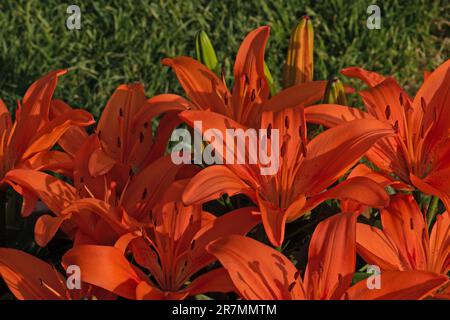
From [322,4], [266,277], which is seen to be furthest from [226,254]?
[322,4]

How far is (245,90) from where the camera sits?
3.44 ft

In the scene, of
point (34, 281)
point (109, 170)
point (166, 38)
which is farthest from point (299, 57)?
point (166, 38)

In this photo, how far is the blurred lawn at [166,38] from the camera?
7.91ft

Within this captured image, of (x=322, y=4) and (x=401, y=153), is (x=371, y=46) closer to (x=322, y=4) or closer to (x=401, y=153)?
(x=322, y=4)

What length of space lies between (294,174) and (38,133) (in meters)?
0.30

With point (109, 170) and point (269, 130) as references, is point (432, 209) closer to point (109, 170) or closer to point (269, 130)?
point (269, 130)

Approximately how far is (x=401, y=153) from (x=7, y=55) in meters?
1.69

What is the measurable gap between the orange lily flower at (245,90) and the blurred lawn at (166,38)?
1.32 metres

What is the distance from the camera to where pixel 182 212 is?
89cm

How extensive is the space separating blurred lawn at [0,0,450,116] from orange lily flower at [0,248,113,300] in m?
1.47

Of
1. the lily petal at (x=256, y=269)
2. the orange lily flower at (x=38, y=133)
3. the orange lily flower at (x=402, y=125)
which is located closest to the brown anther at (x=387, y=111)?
the orange lily flower at (x=402, y=125)

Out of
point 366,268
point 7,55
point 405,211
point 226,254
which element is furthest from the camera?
point 7,55

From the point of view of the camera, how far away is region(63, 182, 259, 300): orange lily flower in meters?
0.83

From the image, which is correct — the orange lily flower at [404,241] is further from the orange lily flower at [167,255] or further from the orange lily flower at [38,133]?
the orange lily flower at [38,133]
